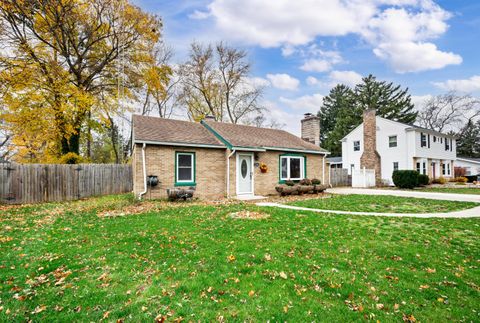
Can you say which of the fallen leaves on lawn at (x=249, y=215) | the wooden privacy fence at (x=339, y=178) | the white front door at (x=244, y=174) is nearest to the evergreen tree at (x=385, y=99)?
the wooden privacy fence at (x=339, y=178)

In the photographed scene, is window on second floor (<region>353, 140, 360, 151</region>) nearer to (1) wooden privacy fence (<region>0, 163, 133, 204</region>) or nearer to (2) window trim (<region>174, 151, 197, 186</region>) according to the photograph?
(2) window trim (<region>174, 151, 197, 186</region>)

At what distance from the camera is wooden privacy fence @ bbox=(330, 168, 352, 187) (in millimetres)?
22584

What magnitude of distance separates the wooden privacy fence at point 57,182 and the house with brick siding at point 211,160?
368 cm

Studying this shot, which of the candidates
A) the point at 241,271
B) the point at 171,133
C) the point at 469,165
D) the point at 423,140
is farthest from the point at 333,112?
the point at 241,271

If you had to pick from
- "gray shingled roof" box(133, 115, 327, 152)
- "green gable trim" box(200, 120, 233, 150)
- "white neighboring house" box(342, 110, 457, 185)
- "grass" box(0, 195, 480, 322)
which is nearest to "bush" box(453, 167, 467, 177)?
"white neighboring house" box(342, 110, 457, 185)

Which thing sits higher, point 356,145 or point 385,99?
point 385,99

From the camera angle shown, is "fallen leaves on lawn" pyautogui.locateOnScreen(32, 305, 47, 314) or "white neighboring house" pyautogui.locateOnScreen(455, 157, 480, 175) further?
"white neighboring house" pyautogui.locateOnScreen(455, 157, 480, 175)

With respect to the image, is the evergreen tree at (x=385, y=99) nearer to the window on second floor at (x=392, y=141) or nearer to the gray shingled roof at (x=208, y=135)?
the window on second floor at (x=392, y=141)

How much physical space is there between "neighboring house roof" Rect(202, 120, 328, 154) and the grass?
7.75 metres

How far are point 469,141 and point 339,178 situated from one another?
121ft

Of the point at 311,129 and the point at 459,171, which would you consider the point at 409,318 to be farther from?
the point at 459,171

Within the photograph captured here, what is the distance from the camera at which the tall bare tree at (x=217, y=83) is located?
2827cm

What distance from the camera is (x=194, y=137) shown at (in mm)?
13766

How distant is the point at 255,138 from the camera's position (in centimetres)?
1625
